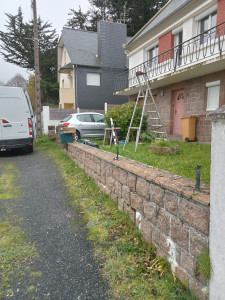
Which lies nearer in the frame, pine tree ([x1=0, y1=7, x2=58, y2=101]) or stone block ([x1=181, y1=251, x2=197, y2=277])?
stone block ([x1=181, y1=251, x2=197, y2=277])

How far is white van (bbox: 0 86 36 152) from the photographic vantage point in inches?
301

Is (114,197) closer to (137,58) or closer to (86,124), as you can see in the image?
(86,124)

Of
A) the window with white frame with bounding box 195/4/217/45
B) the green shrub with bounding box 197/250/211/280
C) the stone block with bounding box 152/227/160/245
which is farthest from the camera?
the window with white frame with bounding box 195/4/217/45

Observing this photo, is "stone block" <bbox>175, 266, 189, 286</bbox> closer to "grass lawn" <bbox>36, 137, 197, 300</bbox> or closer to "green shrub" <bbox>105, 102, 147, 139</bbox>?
"grass lawn" <bbox>36, 137, 197, 300</bbox>

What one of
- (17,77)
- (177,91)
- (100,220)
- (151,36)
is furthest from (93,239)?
(17,77)

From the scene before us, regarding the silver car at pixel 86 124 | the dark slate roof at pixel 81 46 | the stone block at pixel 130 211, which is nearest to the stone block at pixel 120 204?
the stone block at pixel 130 211

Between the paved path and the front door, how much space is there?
6620mm

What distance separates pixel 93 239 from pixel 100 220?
1.37 feet

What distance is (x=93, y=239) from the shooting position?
261 centimetres

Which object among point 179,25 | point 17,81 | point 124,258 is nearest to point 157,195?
point 124,258

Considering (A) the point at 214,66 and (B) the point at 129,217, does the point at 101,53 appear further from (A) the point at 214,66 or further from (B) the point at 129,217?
(B) the point at 129,217

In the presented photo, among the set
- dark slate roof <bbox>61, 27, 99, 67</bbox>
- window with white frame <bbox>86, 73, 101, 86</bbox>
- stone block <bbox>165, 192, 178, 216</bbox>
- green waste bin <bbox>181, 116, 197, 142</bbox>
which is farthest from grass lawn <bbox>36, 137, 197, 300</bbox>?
dark slate roof <bbox>61, 27, 99, 67</bbox>

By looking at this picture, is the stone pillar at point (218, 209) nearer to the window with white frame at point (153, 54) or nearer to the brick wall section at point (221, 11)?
the brick wall section at point (221, 11)

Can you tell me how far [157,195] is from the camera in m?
2.14
